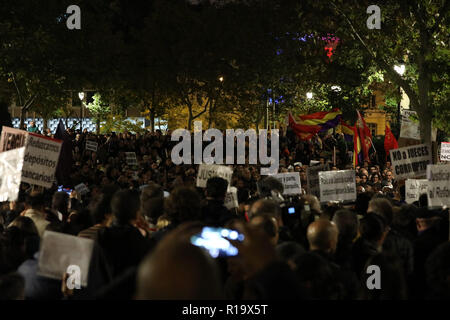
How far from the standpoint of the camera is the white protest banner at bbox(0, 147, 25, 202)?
7.66m

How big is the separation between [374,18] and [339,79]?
420cm

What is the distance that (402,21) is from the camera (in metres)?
19.0

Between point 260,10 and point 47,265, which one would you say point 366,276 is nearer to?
point 47,265

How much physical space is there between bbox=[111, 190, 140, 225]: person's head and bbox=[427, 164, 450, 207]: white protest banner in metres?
4.87

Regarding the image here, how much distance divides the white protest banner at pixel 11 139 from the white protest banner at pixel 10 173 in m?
1.25

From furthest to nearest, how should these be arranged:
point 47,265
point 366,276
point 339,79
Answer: point 339,79
point 366,276
point 47,265

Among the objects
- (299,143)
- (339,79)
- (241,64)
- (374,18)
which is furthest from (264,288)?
A: (241,64)

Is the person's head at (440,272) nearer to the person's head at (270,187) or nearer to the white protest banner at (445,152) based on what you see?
the person's head at (270,187)

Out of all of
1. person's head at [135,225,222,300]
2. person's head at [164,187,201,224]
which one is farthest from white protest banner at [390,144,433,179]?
person's head at [135,225,222,300]

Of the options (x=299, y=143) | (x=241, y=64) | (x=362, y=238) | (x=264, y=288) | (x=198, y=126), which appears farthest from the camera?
(x=198, y=126)

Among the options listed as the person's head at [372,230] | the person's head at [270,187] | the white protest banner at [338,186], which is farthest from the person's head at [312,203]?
the white protest banner at [338,186]

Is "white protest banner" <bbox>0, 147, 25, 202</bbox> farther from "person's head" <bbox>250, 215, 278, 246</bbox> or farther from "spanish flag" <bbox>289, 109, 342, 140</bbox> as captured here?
"spanish flag" <bbox>289, 109, 342, 140</bbox>

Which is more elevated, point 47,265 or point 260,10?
point 260,10

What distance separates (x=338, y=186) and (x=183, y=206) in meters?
6.16
